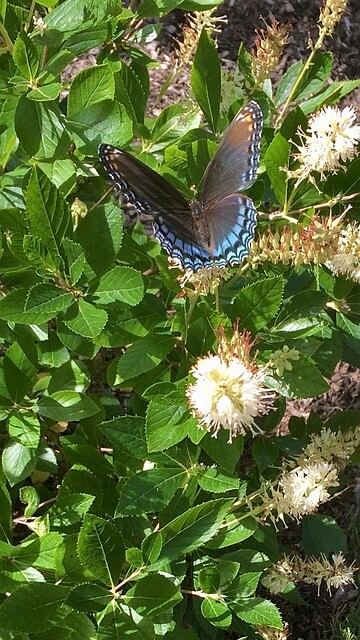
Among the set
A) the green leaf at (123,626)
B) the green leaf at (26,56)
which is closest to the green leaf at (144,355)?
the green leaf at (123,626)

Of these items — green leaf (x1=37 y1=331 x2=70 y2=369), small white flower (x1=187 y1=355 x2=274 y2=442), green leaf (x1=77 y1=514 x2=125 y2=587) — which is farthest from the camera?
green leaf (x1=37 y1=331 x2=70 y2=369)

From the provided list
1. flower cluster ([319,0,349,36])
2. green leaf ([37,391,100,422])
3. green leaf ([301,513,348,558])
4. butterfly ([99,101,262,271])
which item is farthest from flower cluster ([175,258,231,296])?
green leaf ([301,513,348,558])

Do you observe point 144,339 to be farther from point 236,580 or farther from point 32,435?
point 236,580

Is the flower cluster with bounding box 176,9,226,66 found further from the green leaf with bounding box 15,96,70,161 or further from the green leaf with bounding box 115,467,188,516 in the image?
the green leaf with bounding box 115,467,188,516

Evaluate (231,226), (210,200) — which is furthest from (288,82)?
(231,226)

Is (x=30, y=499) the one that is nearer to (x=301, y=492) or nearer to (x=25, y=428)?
(x=25, y=428)

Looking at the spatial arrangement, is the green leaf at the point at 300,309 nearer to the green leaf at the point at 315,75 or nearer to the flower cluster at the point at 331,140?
the flower cluster at the point at 331,140
